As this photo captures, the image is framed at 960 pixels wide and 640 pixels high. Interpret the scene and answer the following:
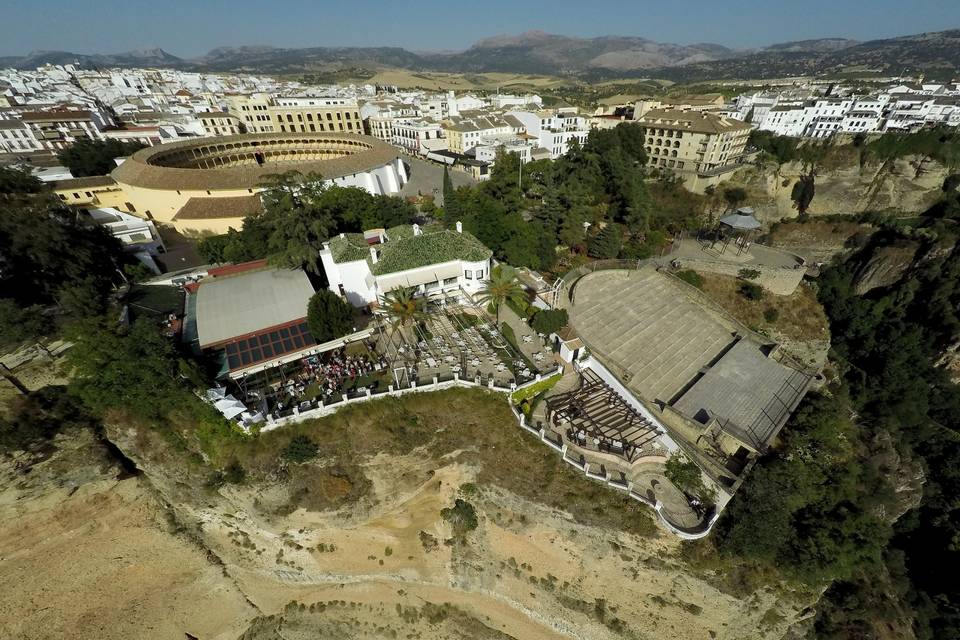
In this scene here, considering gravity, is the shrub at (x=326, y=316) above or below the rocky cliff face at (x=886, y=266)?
above

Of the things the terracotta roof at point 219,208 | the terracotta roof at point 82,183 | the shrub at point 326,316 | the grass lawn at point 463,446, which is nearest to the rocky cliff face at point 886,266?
the grass lawn at point 463,446

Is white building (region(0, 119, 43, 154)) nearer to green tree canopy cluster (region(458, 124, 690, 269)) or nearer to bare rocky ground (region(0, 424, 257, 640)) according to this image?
bare rocky ground (region(0, 424, 257, 640))

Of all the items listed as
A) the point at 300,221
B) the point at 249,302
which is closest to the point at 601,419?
the point at 249,302

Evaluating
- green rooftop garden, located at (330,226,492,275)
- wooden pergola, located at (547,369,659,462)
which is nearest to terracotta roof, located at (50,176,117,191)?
green rooftop garden, located at (330,226,492,275)

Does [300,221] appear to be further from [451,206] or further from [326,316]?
[451,206]

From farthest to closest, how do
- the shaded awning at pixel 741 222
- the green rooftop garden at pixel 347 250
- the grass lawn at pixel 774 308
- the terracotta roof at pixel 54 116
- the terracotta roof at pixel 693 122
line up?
the terracotta roof at pixel 54 116 → the terracotta roof at pixel 693 122 → the shaded awning at pixel 741 222 → the grass lawn at pixel 774 308 → the green rooftop garden at pixel 347 250

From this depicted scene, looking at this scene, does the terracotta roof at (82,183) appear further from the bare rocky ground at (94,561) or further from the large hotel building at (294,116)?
the large hotel building at (294,116)
